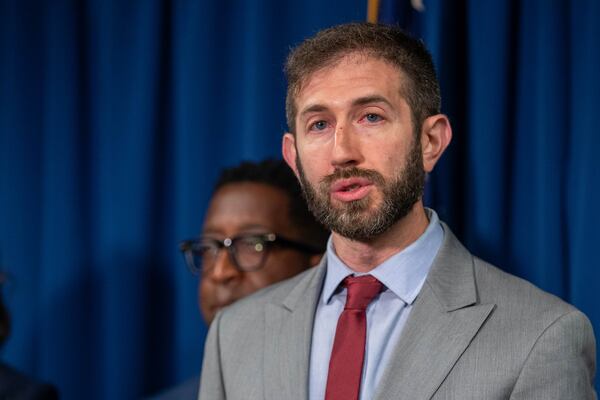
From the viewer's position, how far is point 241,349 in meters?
1.45

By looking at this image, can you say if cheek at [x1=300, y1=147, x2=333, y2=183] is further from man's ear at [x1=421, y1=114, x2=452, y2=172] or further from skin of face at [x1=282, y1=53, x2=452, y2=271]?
man's ear at [x1=421, y1=114, x2=452, y2=172]

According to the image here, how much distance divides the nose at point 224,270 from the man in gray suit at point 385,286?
513 mm

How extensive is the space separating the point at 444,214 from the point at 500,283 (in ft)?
1.80

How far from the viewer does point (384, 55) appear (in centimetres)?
134

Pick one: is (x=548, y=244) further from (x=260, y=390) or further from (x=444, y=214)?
(x=260, y=390)

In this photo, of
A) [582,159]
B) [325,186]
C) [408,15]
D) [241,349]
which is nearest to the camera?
[325,186]

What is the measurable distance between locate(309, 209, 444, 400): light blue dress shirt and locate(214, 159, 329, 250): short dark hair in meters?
0.62

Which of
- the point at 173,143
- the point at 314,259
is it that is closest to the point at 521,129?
the point at 314,259

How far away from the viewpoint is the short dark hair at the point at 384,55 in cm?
134

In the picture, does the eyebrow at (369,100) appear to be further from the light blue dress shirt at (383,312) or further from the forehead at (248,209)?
the forehead at (248,209)

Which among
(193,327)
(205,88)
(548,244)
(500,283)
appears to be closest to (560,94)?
(548,244)

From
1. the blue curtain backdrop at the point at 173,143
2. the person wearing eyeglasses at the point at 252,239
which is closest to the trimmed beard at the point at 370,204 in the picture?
the blue curtain backdrop at the point at 173,143

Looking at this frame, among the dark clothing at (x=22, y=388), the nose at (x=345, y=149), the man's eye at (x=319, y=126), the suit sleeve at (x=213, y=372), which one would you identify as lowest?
the dark clothing at (x=22, y=388)

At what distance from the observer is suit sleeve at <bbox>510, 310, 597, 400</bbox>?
114cm
